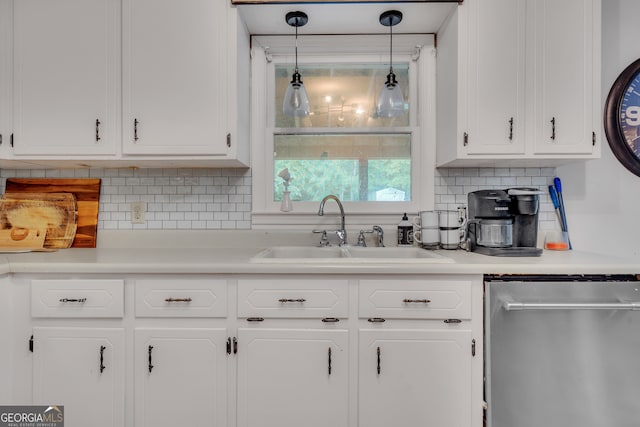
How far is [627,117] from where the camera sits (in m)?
1.90

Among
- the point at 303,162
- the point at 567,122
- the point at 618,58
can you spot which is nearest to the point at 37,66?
the point at 303,162

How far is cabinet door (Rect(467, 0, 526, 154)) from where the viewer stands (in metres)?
1.62

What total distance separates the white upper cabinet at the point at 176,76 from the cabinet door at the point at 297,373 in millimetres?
909

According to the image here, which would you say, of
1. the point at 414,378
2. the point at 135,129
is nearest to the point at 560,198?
the point at 414,378

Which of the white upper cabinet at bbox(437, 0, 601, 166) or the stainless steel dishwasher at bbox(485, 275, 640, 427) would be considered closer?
the stainless steel dishwasher at bbox(485, 275, 640, 427)

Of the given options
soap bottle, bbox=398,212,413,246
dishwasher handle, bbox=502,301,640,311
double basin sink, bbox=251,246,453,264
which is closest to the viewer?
dishwasher handle, bbox=502,301,640,311

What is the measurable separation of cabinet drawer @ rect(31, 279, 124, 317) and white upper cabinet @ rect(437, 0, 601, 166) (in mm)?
1651

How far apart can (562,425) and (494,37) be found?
5.52 ft

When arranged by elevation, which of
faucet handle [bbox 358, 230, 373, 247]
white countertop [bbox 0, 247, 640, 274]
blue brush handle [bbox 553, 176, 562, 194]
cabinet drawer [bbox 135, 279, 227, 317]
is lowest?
cabinet drawer [bbox 135, 279, 227, 317]

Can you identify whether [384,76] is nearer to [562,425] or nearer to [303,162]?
[303,162]

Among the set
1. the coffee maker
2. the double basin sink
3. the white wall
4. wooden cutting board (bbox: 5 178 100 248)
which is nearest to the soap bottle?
the double basin sink

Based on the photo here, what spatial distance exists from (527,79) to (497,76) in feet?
0.46

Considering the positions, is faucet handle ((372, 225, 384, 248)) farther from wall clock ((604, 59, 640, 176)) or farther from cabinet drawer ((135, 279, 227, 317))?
wall clock ((604, 59, 640, 176))

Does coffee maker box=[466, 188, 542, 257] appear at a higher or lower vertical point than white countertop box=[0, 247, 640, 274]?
higher
